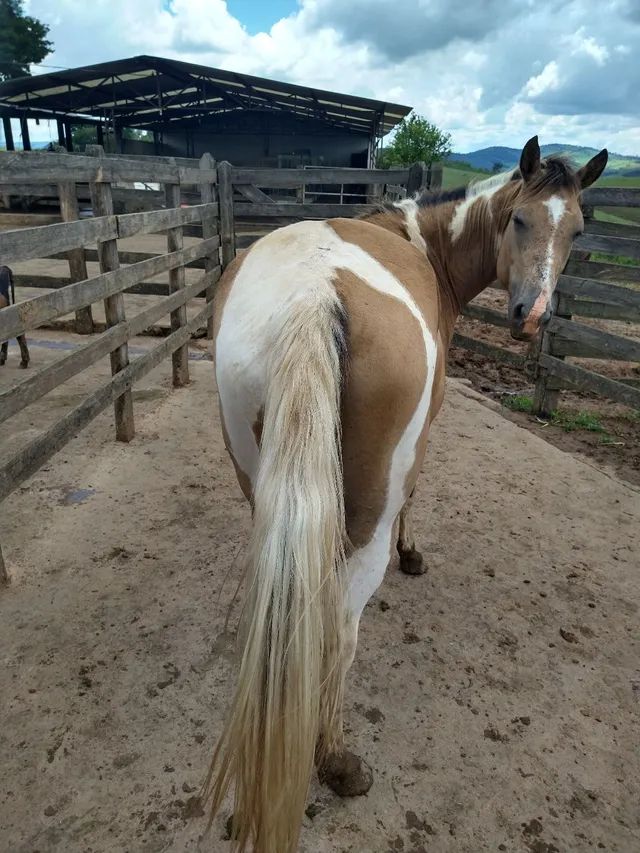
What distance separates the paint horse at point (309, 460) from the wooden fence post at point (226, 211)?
4272 mm

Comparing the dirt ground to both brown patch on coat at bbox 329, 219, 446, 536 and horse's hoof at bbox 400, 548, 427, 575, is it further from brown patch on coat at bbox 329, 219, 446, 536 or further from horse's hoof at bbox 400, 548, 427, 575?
brown patch on coat at bbox 329, 219, 446, 536

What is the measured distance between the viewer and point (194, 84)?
56.5 feet

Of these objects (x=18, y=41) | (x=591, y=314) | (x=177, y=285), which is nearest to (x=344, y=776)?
(x=177, y=285)

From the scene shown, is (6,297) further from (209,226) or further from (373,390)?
(373,390)

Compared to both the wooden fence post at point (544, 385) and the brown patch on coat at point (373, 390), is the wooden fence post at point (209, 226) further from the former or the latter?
the brown patch on coat at point (373, 390)

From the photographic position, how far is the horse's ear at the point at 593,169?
7.89 feet

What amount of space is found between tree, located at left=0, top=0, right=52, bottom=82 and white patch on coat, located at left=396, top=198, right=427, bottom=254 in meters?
35.1

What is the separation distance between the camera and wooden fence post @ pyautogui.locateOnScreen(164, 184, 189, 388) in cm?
455

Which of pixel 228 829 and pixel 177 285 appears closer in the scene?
pixel 228 829

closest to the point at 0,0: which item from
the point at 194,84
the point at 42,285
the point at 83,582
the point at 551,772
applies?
the point at 194,84

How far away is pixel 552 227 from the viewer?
2199mm

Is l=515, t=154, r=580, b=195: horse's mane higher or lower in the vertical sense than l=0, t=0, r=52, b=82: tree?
lower

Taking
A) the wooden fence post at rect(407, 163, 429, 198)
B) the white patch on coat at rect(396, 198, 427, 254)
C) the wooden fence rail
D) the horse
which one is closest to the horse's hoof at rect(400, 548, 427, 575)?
the white patch on coat at rect(396, 198, 427, 254)

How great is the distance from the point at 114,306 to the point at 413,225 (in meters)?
2.16
